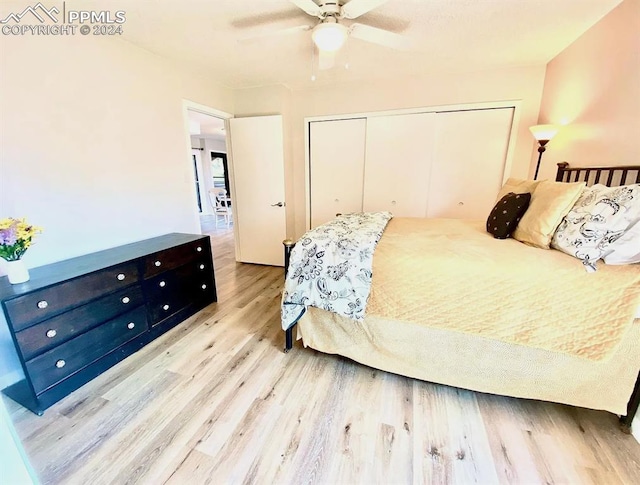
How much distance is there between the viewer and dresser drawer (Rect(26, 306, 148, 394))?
1.43m

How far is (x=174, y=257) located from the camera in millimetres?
2186

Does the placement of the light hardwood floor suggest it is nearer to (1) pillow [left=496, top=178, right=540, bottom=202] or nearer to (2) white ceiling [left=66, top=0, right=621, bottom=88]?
(1) pillow [left=496, top=178, right=540, bottom=202]

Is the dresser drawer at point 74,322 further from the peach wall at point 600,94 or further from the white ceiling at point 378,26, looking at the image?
the peach wall at point 600,94

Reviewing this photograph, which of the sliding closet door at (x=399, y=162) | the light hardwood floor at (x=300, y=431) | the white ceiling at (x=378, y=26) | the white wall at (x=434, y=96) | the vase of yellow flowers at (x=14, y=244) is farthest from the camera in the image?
the sliding closet door at (x=399, y=162)

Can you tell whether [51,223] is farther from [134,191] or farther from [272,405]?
[272,405]

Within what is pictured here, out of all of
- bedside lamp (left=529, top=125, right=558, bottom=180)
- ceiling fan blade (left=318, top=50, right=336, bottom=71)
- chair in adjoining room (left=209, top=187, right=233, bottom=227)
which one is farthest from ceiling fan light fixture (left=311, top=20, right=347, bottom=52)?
chair in adjoining room (left=209, top=187, right=233, bottom=227)

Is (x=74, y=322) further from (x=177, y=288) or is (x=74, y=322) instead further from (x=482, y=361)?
(x=482, y=361)

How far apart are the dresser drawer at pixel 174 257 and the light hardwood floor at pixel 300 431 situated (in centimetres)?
64

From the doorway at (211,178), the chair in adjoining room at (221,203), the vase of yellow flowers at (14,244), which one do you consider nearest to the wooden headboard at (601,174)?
the vase of yellow flowers at (14,244)

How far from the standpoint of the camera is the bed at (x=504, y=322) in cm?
124

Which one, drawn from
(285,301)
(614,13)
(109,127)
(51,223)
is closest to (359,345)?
(285,301)

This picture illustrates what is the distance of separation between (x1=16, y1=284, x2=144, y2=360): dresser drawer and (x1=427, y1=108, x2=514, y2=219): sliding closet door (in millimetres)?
3264

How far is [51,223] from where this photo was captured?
5.90 ft

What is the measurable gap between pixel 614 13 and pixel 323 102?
2626 mm
